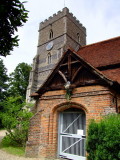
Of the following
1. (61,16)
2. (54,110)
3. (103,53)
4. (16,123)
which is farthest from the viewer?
(61,16)

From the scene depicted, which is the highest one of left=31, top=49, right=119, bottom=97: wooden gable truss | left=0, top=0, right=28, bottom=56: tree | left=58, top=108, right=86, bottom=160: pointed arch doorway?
left=0, top=0, right=28, bottom=56: tree

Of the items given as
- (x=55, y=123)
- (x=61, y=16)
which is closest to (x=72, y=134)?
(x=55, y=123)

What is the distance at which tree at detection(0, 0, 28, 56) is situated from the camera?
16.9 feet

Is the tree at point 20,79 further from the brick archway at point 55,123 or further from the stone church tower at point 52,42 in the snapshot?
the brick archway at point 55,123

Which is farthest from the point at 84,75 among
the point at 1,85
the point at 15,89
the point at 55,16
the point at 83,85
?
the point at 15,89

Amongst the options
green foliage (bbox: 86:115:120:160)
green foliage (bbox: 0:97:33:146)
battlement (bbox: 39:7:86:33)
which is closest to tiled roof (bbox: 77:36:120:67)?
green foliage (bbox: 86:115:120:160)

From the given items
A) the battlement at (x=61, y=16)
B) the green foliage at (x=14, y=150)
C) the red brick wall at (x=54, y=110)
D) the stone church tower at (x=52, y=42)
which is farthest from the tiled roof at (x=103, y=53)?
the battlement at (x=61, y=16)

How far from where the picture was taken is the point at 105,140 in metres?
4.25

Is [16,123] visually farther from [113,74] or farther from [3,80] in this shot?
[3,80]

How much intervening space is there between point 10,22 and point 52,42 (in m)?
23.7

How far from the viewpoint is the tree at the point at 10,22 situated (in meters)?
5.14

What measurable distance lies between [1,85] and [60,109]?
23.3 m

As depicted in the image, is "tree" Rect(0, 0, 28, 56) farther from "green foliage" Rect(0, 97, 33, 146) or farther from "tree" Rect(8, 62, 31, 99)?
"tree" Rect(8, 62, 31, 99)

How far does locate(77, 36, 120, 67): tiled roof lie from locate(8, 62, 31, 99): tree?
2755 cm
